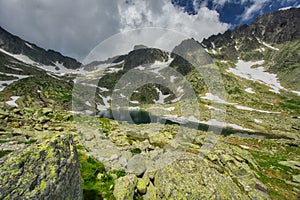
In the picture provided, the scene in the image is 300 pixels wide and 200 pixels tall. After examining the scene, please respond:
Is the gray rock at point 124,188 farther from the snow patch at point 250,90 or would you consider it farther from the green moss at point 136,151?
the snow patch at point 250,90

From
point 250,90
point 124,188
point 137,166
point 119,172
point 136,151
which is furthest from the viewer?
point 250,90

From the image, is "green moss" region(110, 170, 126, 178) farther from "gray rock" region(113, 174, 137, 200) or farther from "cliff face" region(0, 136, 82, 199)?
"cliff face" region(0, 136, 82, 199)

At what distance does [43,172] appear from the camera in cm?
582

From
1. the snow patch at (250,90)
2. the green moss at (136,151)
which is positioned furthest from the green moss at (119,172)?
the snow patch at (250,90)

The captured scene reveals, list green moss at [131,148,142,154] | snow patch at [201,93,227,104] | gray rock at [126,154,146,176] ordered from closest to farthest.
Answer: gray rock at [126,154,146,176], green moss at [131,148,142,154], snow patch at [201,93,227,104]

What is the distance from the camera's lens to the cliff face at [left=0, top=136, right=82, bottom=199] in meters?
5.09

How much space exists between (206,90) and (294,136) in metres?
121

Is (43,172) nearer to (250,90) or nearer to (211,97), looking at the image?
(211,97)

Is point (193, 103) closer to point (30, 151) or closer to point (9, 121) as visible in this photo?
point (9, 121)

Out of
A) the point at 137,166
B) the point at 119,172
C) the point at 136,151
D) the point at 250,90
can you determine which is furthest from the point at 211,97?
the point at 119,172

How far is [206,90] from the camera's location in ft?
632

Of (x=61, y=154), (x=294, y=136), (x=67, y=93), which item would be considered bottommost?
(x=294, y=136)

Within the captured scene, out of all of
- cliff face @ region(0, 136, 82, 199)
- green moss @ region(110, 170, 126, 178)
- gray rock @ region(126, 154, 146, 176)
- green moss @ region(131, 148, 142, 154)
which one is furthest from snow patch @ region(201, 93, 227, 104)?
cliff face @ region(0, 136, 82, 199)

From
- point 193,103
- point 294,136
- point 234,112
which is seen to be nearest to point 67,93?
point 193,103
